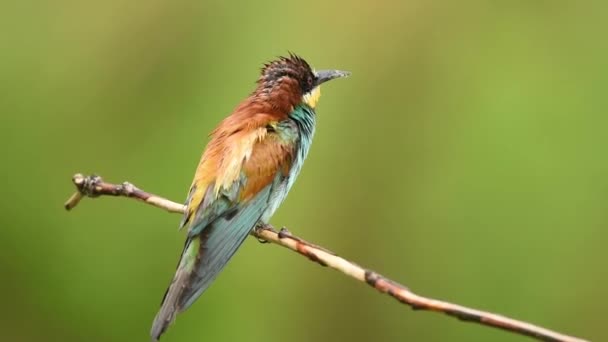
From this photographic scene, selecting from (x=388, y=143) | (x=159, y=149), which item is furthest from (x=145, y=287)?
(x=388, y=143)

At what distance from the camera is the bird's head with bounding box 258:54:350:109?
2.74m

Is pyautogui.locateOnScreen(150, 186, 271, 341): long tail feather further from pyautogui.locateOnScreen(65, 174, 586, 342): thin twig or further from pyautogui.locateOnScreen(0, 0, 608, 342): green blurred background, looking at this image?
pyautogui.locateOnScreen(0, 0, 608, 342): green blurred background

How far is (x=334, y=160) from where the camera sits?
394 cm

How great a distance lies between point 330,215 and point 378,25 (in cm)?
87

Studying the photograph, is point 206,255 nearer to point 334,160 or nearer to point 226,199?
point 226,199

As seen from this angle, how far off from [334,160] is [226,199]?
62.0 inches

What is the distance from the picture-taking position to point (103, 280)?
3955 millimetres

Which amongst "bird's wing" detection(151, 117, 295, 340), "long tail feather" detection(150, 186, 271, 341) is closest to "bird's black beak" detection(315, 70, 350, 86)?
"bird's wing" detection(151, 117, 295, 340)

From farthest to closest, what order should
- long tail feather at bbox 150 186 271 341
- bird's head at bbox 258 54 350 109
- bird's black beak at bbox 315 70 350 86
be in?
1. bird's black beak at bbox 315 70 350 86
2. bird's head at bbox 258 54 350 109
3. long tail feather at bbox 150 186 271 341

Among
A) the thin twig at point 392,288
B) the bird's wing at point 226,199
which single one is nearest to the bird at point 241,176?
the bird's wing at point 226,199

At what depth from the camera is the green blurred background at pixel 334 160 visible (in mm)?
3797

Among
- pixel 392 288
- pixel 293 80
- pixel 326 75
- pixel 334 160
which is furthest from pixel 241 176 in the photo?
pixel 334 160

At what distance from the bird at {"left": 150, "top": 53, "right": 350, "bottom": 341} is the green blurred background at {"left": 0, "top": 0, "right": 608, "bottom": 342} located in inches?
43.4

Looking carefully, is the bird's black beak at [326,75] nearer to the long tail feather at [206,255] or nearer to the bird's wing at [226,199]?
the bird's wing at [226,199]
